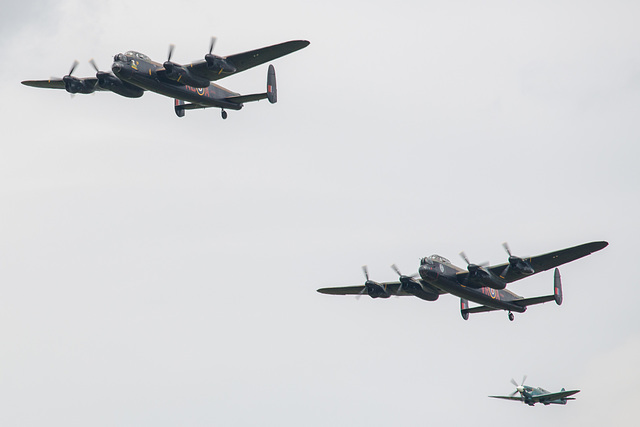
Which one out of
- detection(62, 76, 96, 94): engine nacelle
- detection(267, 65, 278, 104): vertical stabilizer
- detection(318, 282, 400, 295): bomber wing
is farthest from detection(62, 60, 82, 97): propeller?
A: detection(318, 282, 400, 295): bomber wing

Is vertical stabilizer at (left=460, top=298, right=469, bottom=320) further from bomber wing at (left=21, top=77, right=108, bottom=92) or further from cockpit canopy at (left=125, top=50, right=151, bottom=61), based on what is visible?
bomber wing at (left=21, top=77, right=108, bottom=92)

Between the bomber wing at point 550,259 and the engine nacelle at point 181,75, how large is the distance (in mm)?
25654

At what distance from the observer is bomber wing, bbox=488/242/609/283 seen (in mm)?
59559

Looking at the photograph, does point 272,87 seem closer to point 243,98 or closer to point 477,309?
point 243,98

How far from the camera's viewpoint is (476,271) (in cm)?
5953

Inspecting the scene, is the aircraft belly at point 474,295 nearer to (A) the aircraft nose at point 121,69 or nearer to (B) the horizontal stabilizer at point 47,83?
(A) the aircraft nose at point 121,69

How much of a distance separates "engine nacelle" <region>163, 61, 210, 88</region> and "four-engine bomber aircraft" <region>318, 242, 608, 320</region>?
66.6 ft

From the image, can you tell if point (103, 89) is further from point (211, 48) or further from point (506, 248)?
point (506, 248)

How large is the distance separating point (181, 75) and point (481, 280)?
26.3 m

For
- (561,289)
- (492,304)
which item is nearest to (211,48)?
(492,304)

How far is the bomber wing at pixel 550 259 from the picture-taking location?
2345 inches

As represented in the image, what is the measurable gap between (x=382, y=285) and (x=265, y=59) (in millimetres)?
20552

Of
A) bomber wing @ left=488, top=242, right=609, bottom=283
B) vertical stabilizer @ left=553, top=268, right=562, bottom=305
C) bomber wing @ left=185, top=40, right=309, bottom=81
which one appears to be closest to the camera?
bomber wing @ left=185, top=40, right=309, bottom=81

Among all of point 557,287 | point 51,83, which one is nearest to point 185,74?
point 51,83
